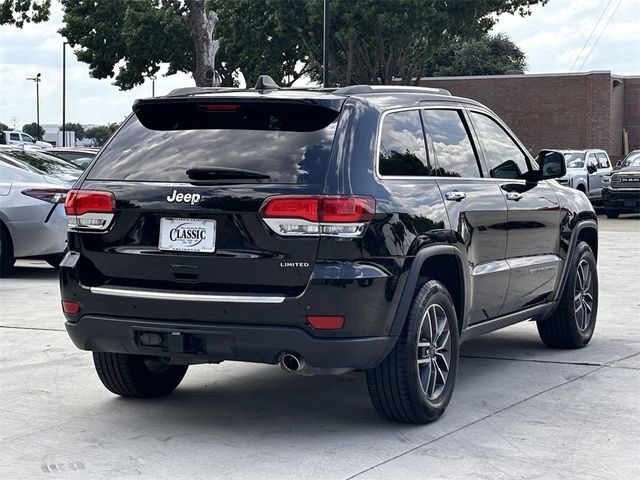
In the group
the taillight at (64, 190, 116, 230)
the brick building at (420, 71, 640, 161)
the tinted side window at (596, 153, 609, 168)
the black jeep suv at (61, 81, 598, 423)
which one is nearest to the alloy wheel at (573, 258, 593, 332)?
the black jeep suv at (61, 81, 598, 423)

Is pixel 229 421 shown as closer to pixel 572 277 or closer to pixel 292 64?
pixel 572 277

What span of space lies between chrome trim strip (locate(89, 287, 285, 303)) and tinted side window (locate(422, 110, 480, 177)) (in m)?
1.57

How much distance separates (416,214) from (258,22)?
38.5 meters

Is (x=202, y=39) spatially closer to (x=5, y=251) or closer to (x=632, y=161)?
(x=632, y=161)

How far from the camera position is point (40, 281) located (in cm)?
1324

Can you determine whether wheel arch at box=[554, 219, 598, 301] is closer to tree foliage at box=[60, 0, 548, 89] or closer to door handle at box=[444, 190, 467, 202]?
door handle at box=[444, 190, 467, 202]

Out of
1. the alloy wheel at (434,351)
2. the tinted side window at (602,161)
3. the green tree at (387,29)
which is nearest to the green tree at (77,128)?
the green tree at (387,29)

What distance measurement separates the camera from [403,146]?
6.27 metres

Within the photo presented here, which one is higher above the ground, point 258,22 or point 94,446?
point 258,22

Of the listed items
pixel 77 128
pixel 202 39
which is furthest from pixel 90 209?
pixel 77 128

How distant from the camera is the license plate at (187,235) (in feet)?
18.6

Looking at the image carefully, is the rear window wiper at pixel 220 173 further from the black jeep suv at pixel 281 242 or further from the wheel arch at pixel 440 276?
the wheel arch at pixel 440 276

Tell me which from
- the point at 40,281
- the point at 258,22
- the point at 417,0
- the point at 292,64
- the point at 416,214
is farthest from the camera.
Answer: the point at 292,64

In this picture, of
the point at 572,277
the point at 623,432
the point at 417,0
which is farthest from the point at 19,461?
the point at 417,0
